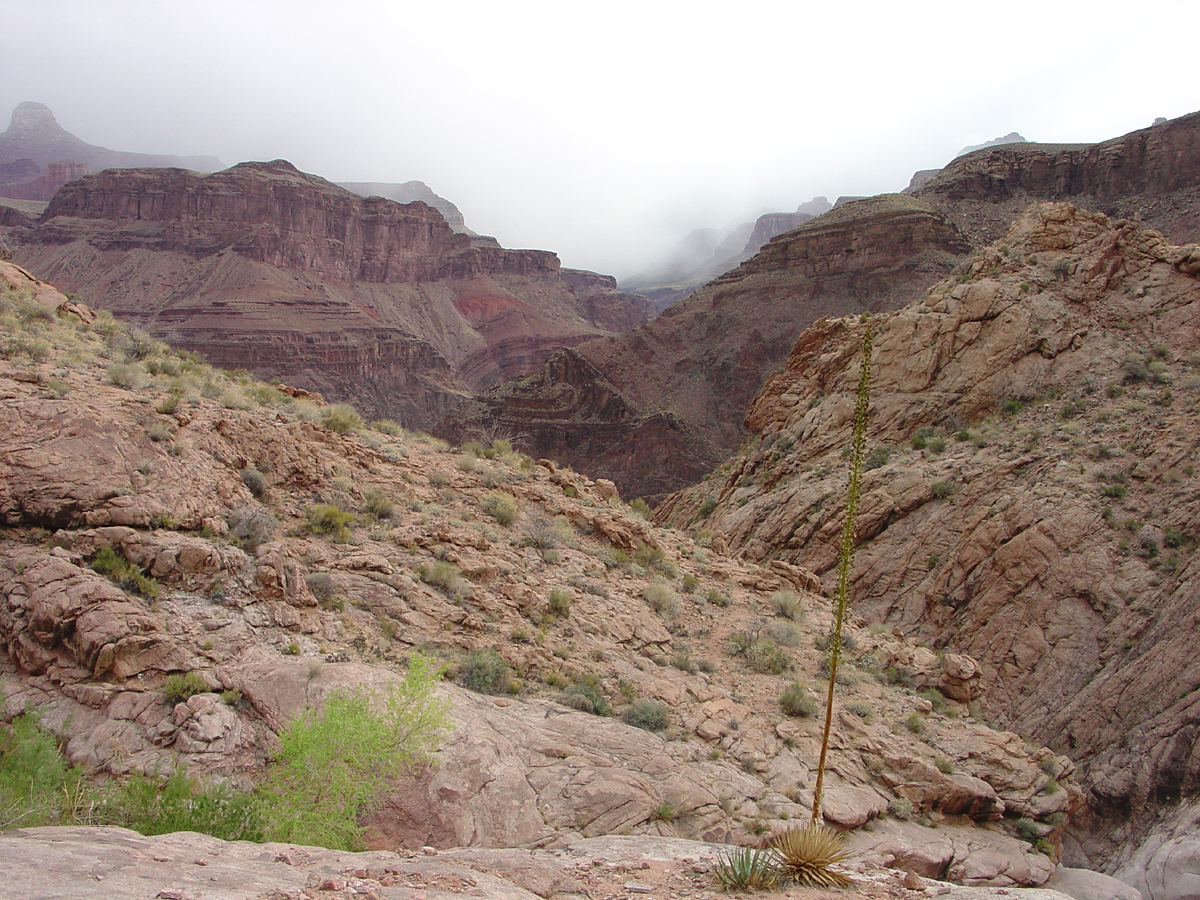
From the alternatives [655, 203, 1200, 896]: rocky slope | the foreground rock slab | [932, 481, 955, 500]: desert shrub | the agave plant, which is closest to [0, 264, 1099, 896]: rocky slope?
the foreground rock slab

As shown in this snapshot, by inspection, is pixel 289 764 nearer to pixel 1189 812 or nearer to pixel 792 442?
pixel 1189 812

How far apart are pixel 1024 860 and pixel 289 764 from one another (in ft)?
32.9

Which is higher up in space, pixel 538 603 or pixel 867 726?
pixel 538 603

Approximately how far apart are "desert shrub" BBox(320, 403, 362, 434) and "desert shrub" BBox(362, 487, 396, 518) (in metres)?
2.43

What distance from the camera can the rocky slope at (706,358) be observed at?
64.7 m

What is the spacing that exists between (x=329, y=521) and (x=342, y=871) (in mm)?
6770

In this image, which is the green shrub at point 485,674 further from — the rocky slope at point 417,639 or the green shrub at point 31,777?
the green shrub at point 31,777

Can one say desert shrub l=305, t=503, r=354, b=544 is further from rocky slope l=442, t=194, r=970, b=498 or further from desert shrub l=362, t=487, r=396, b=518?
rocky slope l=442, t=194, r=970, b=498

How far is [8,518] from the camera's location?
8.12 m

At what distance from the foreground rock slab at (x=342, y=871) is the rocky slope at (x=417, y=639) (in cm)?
92

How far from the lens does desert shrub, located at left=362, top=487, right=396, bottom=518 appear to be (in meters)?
12.1

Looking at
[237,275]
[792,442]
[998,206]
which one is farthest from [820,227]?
[237,275]

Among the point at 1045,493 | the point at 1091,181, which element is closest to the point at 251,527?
the point at 1045,493

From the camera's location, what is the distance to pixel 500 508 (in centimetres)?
1376
